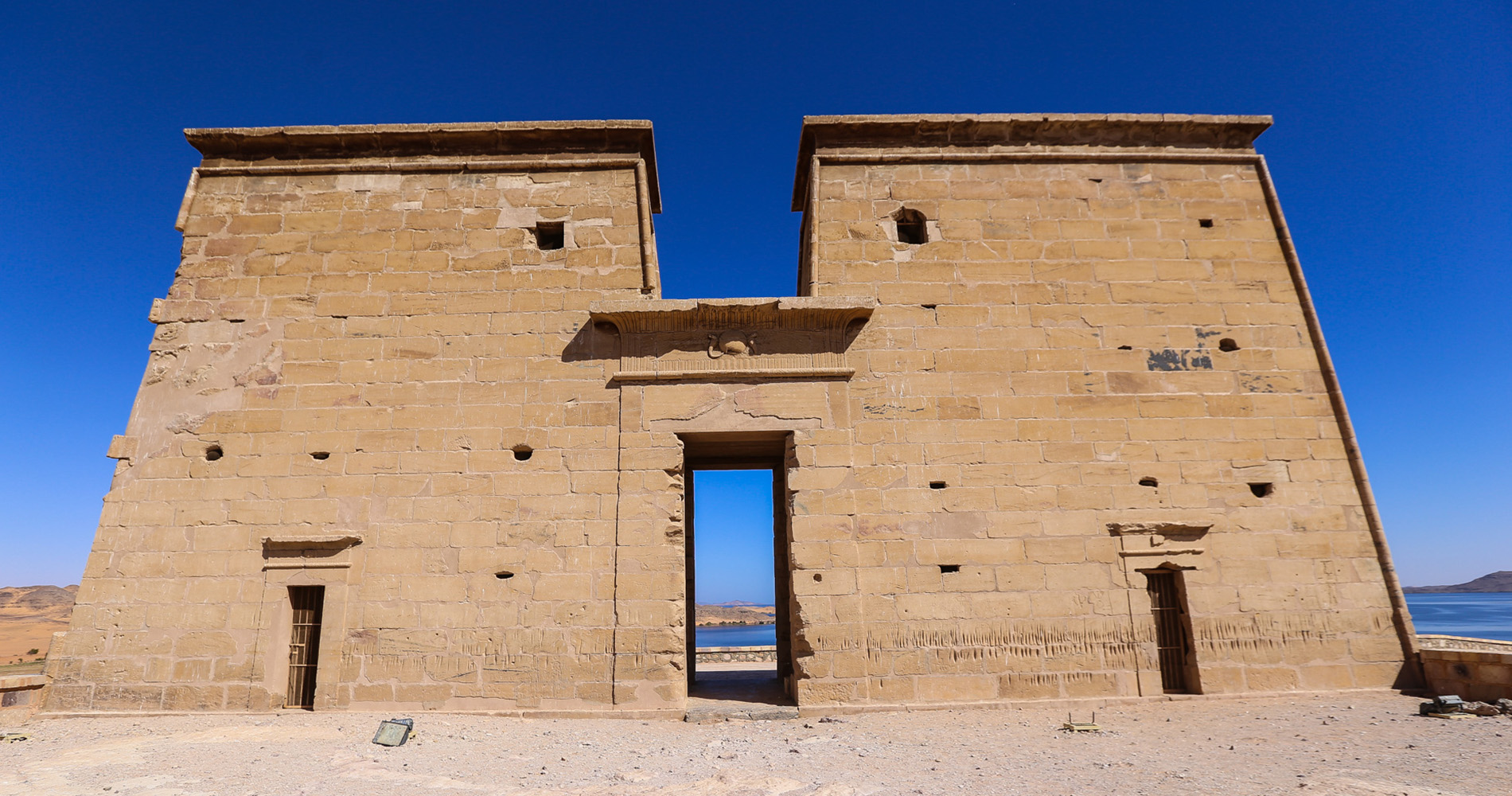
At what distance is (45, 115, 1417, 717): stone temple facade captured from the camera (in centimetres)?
743

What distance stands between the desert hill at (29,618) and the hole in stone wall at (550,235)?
2151 centimetres

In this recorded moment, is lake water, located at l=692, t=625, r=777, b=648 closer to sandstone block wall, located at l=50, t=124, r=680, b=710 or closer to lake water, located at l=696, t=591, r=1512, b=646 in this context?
lake water, located at l=696, t=591, r=1512, b=646

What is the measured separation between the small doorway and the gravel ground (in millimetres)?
336

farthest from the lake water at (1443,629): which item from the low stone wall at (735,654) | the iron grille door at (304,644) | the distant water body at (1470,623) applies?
the iron grille door at (304,644)

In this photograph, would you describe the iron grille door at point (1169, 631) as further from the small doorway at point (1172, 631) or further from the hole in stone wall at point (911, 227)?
the hole in stone wall at point (911, 227)

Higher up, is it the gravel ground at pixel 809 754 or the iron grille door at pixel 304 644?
the iron grille door at pixel 304 644

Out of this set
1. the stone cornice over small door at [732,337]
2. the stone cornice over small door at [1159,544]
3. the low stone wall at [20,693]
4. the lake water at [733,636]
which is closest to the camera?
the low stone wall at [20,693]

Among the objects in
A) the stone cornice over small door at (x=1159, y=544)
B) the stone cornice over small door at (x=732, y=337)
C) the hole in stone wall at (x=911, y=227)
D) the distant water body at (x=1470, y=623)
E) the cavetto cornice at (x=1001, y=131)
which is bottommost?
the distant water body at (x=1470, y=623)

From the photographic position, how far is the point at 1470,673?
697 centimetres

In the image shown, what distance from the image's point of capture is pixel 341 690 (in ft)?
24.0

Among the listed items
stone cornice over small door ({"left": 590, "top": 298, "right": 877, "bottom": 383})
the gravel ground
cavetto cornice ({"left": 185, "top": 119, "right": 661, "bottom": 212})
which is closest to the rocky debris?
the gravel ground

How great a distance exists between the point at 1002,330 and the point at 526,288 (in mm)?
5692

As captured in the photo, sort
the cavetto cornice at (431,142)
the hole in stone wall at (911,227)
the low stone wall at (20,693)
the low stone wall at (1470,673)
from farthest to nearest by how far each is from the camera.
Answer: the cavetto cornice at (431,142) → the hole in stone wall at (911,227) → the low stone wall at (20,693) → the low stone wall at (1470,673)

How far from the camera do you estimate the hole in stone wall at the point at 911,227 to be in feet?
29.2
